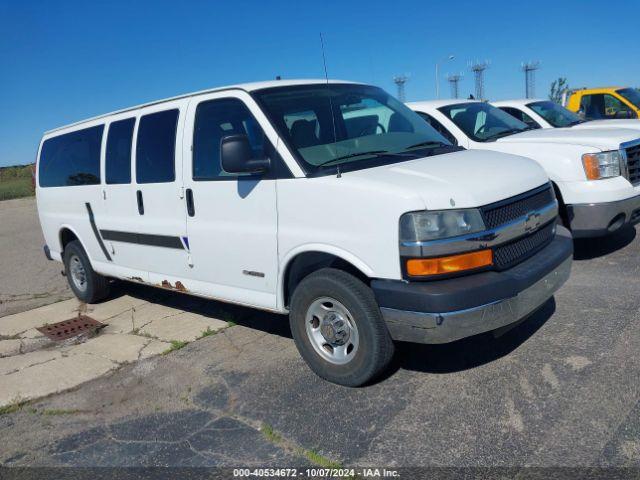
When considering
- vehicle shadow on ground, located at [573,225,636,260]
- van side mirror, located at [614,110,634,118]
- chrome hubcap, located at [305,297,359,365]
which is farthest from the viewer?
van side mirror, located at [614,110,634,118]

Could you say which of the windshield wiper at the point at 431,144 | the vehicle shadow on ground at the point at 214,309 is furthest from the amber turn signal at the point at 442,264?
the vehicle shadow on ground at the point at 214,309

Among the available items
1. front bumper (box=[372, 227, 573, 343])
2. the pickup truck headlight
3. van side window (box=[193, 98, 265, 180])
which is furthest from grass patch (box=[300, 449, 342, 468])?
the pickup truck headlight

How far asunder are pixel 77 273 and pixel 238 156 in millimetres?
4043

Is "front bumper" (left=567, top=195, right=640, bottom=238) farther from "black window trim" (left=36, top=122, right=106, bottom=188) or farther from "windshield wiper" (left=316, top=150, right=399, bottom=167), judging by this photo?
"black window trim" (left=36, top=122, right=106, bottom=188)

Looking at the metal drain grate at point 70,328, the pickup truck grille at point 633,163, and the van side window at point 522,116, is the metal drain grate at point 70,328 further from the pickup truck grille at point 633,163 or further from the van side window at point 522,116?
the van side window at point 522,116

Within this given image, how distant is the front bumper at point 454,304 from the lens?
3.23m

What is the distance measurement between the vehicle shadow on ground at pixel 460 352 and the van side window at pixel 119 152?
10.1 ft

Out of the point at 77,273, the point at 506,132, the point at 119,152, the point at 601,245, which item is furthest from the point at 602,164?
the point at 77,273

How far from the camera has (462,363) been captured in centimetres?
400

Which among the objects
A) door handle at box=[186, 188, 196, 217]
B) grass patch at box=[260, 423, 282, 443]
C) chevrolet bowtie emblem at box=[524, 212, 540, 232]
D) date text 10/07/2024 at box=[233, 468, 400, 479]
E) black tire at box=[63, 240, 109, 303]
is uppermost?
door handle at box=[186, 188, 196, 217]

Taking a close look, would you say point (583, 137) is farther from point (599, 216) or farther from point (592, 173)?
point (599, 216)

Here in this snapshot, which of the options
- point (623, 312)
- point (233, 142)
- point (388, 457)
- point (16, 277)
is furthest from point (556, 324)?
point (16, 277)

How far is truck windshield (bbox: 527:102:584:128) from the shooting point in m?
9.21

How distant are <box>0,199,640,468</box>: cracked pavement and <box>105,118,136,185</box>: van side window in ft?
6.03
